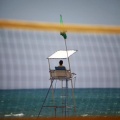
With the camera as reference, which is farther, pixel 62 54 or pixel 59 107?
pixel 59 107

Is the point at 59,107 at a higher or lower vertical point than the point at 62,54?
lower

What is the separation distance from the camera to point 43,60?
925cm

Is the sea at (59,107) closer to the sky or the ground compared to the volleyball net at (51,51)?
closer to the ground

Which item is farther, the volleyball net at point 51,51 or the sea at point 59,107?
the sea at point 59,107

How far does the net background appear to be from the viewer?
8.72 metres

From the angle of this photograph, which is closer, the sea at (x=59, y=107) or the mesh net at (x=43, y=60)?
the mesh net at (x=43, y=60)

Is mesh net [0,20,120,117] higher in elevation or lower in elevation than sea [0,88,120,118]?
higher

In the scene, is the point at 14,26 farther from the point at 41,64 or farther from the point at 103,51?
the point at 103,51

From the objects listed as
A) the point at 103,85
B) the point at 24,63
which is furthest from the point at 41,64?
the point at 103,85

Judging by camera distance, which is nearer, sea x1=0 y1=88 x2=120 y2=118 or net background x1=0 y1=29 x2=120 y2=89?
net background x1=0 y1=29 x2=120 y2=89

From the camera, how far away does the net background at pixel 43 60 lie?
8.72 m

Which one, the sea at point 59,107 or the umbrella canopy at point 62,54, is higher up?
the umbrella canopy at point 62,54

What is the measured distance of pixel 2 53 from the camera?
8.58 m

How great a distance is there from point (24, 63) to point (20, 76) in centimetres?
33
